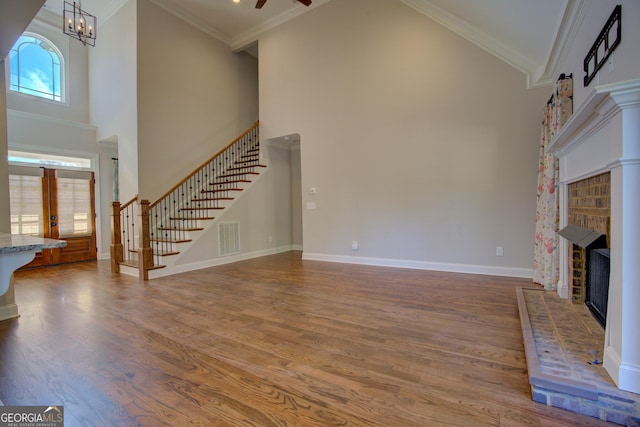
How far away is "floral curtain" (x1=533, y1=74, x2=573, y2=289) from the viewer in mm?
3143

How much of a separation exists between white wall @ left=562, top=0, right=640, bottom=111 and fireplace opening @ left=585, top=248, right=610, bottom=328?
1228mm

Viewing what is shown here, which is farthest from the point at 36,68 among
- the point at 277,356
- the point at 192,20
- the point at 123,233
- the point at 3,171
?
the point at 277,356

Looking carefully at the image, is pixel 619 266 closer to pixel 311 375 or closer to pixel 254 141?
pixel 311 375

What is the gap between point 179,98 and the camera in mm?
6418

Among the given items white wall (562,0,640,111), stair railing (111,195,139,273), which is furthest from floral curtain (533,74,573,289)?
stair railing (111,195,139,273)

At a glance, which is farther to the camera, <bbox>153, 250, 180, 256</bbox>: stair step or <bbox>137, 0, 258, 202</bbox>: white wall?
<bbox>137, 0, 258, 202</bbox>: white wall

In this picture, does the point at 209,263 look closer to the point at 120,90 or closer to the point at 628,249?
the point at 120,90

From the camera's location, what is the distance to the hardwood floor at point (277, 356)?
1.60 m

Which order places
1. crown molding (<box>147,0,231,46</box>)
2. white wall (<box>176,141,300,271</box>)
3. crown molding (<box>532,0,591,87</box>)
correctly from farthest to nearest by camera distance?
1. crown molding (<box>147,0,231,46</box>)
2. white wall (<box>176,141,300,271</box>)
3. crown molding (<box>532,0,591,87</box>)

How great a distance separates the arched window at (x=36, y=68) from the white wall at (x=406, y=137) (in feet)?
16.8

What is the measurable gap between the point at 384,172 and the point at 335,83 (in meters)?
2.13

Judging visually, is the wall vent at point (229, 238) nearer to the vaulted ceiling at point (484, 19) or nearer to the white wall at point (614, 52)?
the vaulted ceiling at point (484, 19)

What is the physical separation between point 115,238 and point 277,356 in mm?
4629

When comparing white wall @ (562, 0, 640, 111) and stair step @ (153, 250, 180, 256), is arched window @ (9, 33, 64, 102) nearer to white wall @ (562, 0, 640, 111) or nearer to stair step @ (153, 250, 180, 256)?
stair step @ (153, 250, 180, 256)
